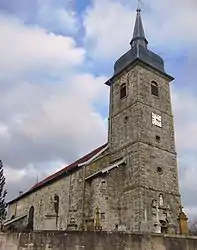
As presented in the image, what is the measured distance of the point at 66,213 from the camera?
25.0m

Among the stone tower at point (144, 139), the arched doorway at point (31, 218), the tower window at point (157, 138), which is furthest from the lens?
the arched doorway at point (31, 218)

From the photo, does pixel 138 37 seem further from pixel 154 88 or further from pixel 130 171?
pixel 130 171

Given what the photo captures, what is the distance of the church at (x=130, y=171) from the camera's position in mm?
22984

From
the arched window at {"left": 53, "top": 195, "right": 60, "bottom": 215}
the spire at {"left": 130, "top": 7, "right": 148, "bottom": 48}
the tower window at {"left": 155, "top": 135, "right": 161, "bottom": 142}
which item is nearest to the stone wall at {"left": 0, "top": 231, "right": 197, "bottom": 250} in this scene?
the tower window at {"left": 155, "top": 135, "right": 161, "bottom": 142}

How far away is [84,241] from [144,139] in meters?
13.1

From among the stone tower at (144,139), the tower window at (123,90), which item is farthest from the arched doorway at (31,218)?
the tower window at (123,90)

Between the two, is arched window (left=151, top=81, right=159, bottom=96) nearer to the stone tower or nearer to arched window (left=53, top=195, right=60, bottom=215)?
the stone tower

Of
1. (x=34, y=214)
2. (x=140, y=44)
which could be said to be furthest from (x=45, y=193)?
(x=140, y=44)

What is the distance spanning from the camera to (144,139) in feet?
82.8

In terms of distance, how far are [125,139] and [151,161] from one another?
278 centimetres

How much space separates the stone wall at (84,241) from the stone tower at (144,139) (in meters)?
7.00

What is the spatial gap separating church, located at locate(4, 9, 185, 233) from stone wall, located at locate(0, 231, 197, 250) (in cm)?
687

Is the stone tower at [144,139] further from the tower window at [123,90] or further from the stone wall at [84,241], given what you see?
the stone wall at [84,241]

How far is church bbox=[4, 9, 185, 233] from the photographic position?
2298 cm
